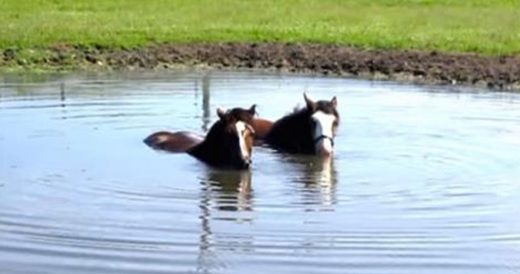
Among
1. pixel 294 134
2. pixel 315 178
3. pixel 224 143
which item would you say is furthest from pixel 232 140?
pixel 294 134

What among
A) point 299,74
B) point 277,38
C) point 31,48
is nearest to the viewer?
point 299,74

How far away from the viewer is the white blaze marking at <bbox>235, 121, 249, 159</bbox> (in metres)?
16.2

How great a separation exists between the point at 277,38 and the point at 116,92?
8179 millimetres

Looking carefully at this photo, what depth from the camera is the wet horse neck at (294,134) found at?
17.9 meters

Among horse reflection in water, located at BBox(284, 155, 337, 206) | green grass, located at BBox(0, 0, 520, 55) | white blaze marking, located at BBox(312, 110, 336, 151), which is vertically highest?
green grass, located at BBox(0, 0, 520, 55)

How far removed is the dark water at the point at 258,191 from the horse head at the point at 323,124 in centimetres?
21

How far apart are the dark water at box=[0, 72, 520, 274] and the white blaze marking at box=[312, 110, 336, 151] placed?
9.5 inches

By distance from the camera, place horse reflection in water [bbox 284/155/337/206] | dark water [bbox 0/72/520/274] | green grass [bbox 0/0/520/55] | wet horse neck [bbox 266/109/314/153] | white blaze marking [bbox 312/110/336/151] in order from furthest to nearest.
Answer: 1. green grass [bbox 0/0/520/55]
2. wet horse neck [bbox 266/109/314/153]
3. white blaze marking [bbox 312/110/336/151]
4. horse reflection in water [bbox 284/155/337/206]
5. dark water [bbox 0/72/520/274]

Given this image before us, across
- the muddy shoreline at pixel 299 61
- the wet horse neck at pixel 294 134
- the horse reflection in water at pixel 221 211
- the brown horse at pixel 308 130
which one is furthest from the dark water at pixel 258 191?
the muddy shoreline at pixel 299 61

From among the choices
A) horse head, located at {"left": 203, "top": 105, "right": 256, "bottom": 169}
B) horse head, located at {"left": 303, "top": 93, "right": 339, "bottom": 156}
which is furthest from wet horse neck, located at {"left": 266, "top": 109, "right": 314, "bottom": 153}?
horse head, located at {"left": 203, "top": 105, "right": 256, "bottom": 169}

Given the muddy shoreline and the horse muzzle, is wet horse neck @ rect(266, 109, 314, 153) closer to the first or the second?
the horse muzzle

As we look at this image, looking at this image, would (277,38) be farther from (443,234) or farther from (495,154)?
(443,234)

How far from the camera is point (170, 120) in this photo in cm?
2042

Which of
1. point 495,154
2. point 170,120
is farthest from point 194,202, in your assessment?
point 170,120
